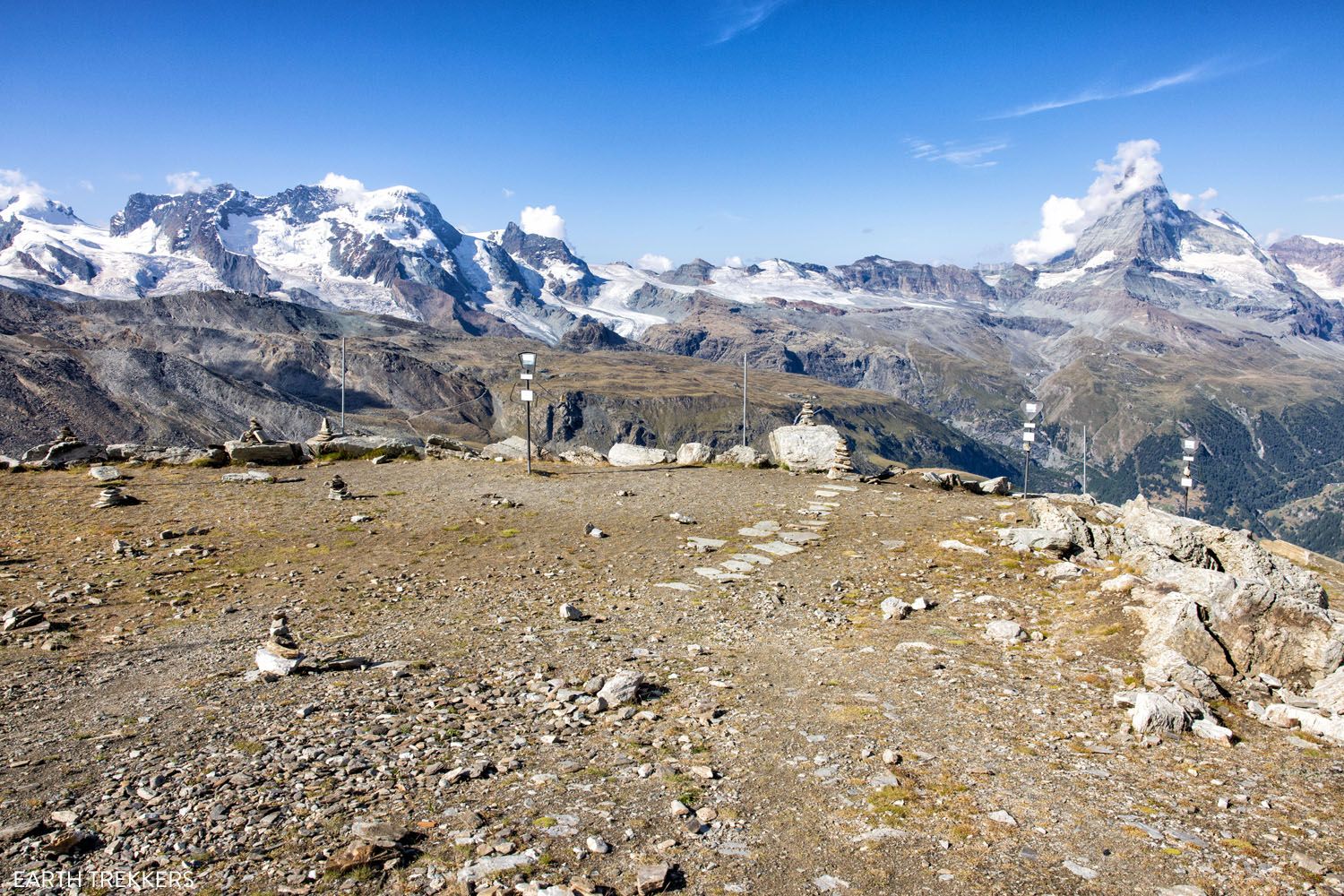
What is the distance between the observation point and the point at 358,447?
3200 centimetres

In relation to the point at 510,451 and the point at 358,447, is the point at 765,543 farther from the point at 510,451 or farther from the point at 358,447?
the point at 358,447

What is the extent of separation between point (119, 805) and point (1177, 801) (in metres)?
9.94

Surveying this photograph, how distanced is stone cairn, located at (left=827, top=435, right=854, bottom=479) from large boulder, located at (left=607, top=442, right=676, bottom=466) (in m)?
7.17

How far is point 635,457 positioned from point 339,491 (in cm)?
1340

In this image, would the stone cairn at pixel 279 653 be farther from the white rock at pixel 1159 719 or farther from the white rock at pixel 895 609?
the white rock at pixel 1159 719

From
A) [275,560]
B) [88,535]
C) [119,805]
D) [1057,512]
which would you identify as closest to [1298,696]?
[1057,512]

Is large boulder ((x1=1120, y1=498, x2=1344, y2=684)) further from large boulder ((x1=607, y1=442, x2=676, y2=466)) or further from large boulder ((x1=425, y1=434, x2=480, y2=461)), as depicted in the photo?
large boulder ((x1=425, y1=434, x2=480, y2=461))

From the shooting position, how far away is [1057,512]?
17.8 m

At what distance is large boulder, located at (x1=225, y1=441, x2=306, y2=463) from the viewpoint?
2888cm

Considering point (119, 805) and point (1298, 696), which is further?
point (1298, 696)

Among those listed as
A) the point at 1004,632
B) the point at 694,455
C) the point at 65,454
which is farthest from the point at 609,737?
the point at 65,454

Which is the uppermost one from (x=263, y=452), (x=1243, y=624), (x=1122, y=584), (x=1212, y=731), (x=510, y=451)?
(x=263, y=452)

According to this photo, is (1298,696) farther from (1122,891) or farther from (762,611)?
(762,611)

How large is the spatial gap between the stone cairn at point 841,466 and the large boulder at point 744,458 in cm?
302
